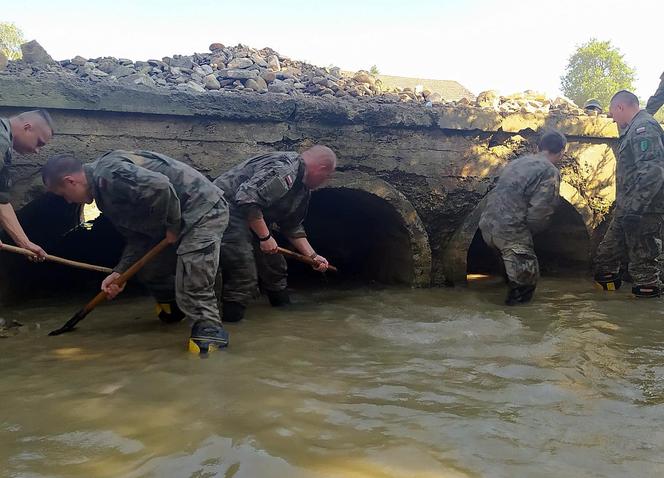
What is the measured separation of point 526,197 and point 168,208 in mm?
3106

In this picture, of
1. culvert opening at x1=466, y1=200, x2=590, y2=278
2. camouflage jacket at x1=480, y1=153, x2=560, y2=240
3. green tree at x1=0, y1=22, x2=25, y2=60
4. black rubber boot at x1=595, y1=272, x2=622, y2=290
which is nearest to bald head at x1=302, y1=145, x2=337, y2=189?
camouflage jacket at x1=480, y1=153, x2=560, y2=240

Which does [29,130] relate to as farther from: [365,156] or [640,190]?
[640,190]

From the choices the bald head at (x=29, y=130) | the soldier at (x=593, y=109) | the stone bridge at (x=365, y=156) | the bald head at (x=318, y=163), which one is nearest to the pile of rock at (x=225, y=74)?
the stone bridge at (x=365, y=156)

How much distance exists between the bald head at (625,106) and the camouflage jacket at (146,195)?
3.94 m

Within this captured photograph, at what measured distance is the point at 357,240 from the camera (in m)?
7.03

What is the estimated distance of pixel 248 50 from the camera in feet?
22.9

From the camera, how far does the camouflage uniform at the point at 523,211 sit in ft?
15.4

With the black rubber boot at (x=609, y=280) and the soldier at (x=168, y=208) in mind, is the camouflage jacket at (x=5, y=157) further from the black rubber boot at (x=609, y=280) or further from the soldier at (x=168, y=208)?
the black rubber boot at (x=609, y=280)

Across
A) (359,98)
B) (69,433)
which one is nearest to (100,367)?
(69,433)

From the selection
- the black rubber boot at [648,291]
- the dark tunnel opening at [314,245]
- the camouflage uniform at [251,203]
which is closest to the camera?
the camouflage uniform at [251,203]

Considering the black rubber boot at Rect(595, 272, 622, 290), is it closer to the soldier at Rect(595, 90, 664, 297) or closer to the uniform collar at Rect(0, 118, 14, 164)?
the soldier at Rect(595, 90, 664, 297)

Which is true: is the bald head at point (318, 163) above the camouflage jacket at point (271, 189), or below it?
above

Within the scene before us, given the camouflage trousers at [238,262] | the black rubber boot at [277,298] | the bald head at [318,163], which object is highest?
the bald head at [318,163]

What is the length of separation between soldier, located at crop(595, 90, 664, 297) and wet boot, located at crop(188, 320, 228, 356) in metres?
3.89
